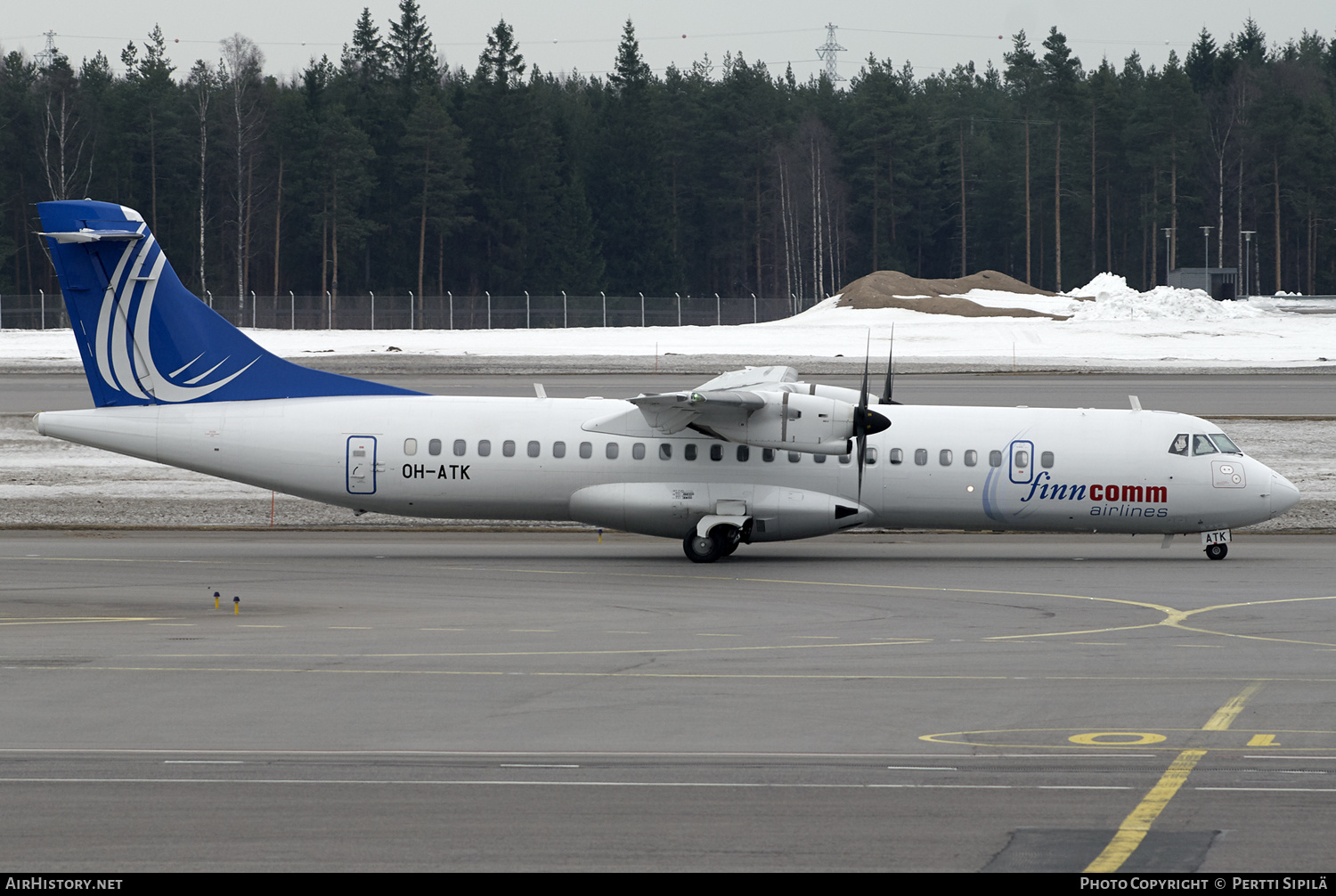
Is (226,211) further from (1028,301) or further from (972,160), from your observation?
(972,160)

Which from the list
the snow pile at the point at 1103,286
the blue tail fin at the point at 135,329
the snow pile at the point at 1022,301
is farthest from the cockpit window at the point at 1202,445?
the snow pile at the point at 1103,286

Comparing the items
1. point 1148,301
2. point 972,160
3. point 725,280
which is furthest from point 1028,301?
point 972,160

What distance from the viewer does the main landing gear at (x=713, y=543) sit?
26.7 meters

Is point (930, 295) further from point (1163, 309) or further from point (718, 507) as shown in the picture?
point (718, 507)

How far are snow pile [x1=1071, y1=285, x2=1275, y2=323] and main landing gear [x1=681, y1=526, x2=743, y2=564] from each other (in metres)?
52.9

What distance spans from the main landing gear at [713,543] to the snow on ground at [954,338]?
37570 mm

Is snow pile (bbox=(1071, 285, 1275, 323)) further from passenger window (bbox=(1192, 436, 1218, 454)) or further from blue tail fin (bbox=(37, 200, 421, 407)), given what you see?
blue tail fin (bbox=(37, 200, 421, 407))

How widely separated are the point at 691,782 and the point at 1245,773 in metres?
4.78

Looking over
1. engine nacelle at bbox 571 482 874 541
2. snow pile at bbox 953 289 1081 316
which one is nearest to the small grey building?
snow pile at bbox 953 289 1081 316

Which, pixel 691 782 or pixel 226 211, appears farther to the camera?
pixel 226 211

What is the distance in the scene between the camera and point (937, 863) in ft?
31.3

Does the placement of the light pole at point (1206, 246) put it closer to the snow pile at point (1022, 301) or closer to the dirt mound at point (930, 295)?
the dirt mound at point (930, 295)

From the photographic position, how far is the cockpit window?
27016 millimetres

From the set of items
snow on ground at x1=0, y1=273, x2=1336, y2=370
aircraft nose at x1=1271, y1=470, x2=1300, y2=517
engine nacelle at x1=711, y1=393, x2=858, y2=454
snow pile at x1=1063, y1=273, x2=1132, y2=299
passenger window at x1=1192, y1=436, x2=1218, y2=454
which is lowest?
aircraft nose at x1=1271, y1=470, x2=1300, y2=517
